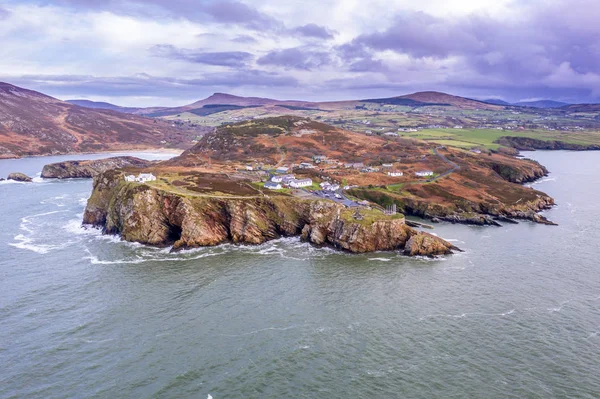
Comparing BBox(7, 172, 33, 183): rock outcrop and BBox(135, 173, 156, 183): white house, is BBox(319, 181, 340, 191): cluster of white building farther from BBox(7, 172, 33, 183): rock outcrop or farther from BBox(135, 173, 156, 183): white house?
BBox(7, 172, 33, 183): rock outcrop

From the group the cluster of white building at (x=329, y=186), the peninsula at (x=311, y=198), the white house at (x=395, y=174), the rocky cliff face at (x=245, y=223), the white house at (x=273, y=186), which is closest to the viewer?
the rocky cliff face at (x=245, y=223)

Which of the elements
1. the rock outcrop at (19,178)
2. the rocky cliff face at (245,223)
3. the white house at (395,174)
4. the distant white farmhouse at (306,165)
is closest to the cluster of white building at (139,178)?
the rocky cliff face at (245,223)

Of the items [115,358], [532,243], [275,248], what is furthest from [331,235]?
[115,358]

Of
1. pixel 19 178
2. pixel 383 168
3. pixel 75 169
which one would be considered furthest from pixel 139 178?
pixel 75 169

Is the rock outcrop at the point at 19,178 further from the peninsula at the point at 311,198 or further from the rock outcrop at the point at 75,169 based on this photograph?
the peninsula at the point at 311,198

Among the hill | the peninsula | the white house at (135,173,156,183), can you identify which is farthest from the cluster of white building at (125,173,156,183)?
the hill
